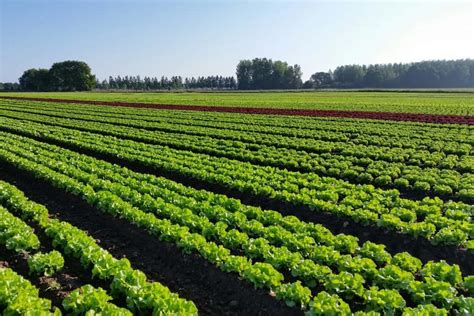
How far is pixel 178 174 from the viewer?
15.6 m

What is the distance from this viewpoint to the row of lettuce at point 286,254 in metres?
6.56

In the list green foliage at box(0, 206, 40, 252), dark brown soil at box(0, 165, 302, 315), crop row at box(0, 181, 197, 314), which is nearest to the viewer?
crop row at box(0, 181, 197, 314)

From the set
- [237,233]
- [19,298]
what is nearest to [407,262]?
[237,233]

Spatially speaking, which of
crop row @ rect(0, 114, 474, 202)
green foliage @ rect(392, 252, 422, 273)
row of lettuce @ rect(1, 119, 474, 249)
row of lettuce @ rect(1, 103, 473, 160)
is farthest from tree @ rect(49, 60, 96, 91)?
green foliage @ rect(392, 252, 422, 273)

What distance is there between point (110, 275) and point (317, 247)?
4.21m

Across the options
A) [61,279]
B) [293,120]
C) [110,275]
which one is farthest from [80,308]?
[293,120]

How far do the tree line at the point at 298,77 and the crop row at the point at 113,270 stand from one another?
5683 inches

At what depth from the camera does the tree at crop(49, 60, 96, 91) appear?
5531 inches

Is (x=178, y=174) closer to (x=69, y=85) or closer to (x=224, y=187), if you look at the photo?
(x=224, y=187)

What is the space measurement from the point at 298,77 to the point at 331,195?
147238mm

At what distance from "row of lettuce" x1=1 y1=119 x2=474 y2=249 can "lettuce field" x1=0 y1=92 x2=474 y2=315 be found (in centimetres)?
5

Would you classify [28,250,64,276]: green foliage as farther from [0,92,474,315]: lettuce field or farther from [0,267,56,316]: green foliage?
[0,267,56,316]: green foliage

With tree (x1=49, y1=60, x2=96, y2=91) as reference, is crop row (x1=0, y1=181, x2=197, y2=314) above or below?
below

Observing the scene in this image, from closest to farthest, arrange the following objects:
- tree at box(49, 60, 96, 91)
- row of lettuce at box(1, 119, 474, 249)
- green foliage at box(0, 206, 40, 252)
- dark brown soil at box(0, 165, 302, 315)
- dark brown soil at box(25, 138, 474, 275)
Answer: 1. dark brown soil at box(0, 165, 302, 315)
2. green foliage at box(0, 206, 40, 252)
3. dark brown soil at box(25, 138, 474, 275)
4. row of lettuce at box(1, 119, 474, 249)
5. tree at box(49, 60, 96, 91)
